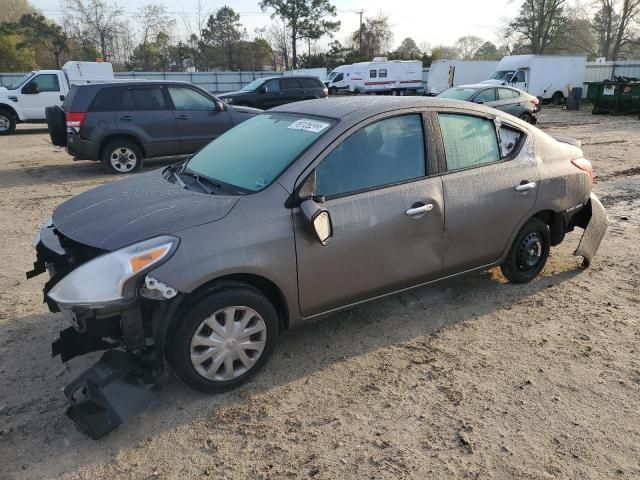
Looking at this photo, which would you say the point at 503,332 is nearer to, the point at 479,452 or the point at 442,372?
the point at 442,372

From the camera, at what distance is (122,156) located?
991 centimetres

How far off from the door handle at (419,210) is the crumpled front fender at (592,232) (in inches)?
80.5

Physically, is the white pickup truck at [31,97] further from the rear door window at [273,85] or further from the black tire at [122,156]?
the black tire at [122,156]

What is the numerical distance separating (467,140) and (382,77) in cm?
3446

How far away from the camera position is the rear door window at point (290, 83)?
18406 mm

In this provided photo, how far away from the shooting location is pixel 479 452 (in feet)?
8.59

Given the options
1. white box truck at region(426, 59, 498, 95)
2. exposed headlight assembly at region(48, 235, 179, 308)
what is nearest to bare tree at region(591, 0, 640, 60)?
white box truck at region(426, 59, 498, 95)

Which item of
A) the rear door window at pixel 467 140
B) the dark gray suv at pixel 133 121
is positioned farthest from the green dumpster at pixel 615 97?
the rear door window at pixel 467 140

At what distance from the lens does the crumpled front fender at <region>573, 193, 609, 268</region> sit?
479cm

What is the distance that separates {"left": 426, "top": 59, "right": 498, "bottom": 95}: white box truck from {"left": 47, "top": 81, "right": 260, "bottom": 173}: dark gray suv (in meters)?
22.6

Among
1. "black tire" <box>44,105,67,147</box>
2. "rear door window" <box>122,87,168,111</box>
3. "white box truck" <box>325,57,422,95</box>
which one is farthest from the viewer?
"white box truck" <box>325,57,422,95</box>

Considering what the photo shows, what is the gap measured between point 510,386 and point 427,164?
1.60 metres

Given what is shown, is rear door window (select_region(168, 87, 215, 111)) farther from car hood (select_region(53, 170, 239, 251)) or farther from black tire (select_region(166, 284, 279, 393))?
black tire (select_region(166, 284, 279, 393))

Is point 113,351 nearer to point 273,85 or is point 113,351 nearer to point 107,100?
point 107,100
